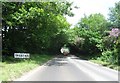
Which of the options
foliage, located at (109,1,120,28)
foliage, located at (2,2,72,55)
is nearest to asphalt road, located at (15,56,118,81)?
foliage, located at (2,2,72,55)

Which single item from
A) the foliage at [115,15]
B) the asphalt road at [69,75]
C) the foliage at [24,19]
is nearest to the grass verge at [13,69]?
the asphalt road at [69,75]

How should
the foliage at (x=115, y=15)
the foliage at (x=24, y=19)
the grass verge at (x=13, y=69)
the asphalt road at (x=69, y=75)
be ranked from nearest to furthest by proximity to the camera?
the grass verge at (x=13, y=69) < the asphalt road at (x=69, y=75) < the foliage at (x=24, y=19) < the foliage at (x=115, y=15)

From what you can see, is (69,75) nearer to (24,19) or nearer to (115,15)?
(24,19)

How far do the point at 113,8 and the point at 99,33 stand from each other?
25.8 feet

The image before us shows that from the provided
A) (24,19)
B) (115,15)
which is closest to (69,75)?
(24,19)

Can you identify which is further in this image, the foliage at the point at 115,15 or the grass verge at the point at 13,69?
the foliage at the point at 115,15

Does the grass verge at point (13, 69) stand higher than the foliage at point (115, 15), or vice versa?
the foliage at point (115, 15)

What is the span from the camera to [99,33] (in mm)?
71688

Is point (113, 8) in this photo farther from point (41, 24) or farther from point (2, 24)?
point (2, 24)

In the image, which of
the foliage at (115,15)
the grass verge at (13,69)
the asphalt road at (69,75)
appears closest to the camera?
the grass verge at (13,69)

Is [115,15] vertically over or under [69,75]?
over

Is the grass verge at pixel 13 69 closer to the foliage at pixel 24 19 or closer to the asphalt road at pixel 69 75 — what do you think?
the asphalt road at pixel 69 75

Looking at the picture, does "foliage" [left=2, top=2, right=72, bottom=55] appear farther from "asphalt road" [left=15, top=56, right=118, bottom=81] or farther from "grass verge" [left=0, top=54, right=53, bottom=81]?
"asphalt road" [left=15, top=56, right=118, bottom=81]

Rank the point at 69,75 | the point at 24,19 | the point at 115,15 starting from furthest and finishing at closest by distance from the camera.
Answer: the point at 115,15
the point at 24,19
the point at 69,75
